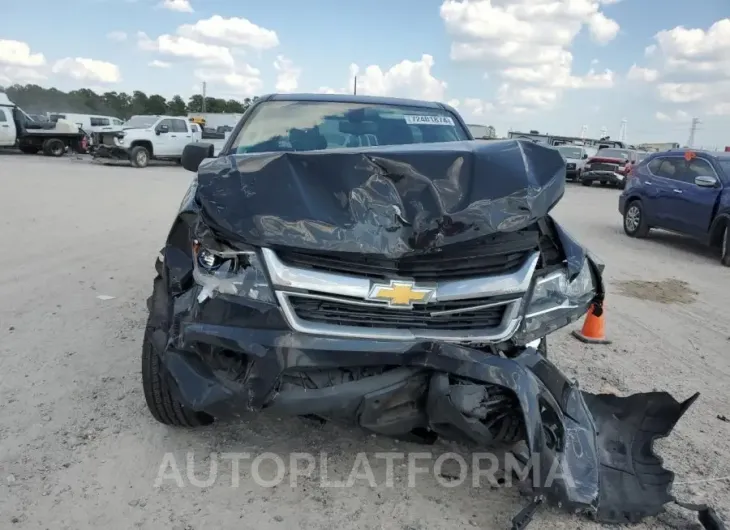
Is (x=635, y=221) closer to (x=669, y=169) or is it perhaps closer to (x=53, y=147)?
(x=669, y=169)

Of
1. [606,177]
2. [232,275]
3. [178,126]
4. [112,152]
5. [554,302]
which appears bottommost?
[606,177]

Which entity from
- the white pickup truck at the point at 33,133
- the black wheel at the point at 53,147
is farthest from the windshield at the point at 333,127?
the black wheel at the point at 53,147

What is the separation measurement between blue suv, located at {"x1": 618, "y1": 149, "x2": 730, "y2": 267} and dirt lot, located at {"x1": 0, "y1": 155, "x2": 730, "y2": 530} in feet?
5.54

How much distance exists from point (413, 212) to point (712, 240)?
8423 millimetres

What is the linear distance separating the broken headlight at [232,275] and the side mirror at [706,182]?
8939mm

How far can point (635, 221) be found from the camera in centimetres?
1147

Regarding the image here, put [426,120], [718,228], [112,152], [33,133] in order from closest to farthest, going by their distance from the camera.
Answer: [426,120]
[718,228]
[112,152]
[33,133]

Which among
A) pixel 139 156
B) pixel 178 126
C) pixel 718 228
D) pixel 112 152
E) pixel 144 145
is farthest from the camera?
pixel 178 126

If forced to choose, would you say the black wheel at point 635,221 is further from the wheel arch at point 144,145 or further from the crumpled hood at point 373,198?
the wheel arch at point 144,145

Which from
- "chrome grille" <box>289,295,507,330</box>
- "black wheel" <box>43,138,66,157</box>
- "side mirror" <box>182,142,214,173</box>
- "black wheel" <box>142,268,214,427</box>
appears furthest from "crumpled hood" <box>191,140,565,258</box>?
"black wheel" <box>43,138,66,157</box>

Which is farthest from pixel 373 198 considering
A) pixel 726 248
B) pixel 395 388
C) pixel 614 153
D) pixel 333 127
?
pixel 614 153

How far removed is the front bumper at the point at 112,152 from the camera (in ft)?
71.8

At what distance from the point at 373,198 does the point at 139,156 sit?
69.6 ft

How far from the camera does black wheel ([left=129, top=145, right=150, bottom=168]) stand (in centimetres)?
2197
